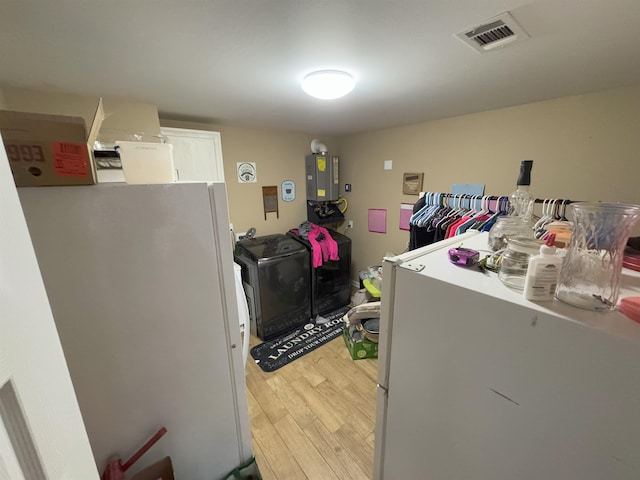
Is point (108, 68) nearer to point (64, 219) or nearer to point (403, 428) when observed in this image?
point (64, 219)

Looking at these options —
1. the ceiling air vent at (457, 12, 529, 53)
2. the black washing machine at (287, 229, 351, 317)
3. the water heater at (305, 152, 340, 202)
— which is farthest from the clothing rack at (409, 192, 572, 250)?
the water heater at (305, 152, 340, 202)

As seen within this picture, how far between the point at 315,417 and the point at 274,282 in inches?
46.2

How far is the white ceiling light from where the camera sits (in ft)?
4.02

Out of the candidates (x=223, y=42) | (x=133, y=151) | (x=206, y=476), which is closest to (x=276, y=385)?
(x=206, y=476)

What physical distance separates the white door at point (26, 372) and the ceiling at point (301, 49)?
2.65 feet

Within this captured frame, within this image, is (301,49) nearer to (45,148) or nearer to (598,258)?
(45,148)

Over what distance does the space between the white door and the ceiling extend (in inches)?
31.8

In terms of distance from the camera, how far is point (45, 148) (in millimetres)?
662

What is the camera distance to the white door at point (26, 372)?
0.31 meters

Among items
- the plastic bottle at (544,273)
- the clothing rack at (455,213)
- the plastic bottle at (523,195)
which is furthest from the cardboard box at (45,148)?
the clothing rack at (455,213)

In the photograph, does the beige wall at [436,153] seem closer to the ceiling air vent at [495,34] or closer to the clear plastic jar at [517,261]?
the ceiling air vent at [495,34]

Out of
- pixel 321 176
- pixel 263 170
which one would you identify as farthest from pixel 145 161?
pixel 321 176

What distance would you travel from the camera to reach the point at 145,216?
820 mm

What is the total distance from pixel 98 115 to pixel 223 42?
0.53 m
